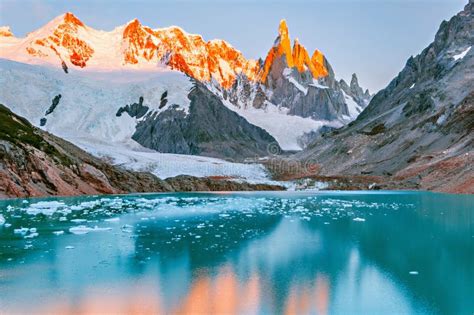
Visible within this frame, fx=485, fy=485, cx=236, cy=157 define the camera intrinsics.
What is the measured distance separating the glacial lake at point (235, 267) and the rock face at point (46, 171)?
28.8m

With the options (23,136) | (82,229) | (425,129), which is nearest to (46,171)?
(23,136)

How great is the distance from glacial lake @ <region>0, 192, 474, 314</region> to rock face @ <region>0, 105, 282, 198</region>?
94.5 ft

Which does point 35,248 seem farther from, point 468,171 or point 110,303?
point 468,171

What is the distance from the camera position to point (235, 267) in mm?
20766

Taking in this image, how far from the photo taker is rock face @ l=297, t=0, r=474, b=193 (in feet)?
319

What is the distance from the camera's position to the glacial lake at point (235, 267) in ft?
50.5

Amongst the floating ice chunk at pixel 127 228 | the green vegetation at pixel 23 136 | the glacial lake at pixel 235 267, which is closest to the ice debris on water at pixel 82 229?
the glacial lake at pixel 235 267

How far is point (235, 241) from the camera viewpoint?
27.9 metres

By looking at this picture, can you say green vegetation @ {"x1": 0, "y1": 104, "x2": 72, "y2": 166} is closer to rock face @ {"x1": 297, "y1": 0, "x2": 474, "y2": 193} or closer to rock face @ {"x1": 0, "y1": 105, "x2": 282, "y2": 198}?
rock face @ {"x1": 0, "y1": 105, "x2": 282, "y2": 198}

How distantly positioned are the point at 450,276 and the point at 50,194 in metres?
59.6

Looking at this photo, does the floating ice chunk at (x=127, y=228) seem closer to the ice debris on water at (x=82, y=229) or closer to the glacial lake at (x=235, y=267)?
the glacial lake at (x=235, y=267)

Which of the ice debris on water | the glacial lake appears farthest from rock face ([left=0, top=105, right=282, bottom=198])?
the ice debris on water

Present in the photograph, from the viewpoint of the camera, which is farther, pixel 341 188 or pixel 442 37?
pixel 442 37

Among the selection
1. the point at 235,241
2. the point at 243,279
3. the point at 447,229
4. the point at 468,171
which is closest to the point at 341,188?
the point at 468,171
